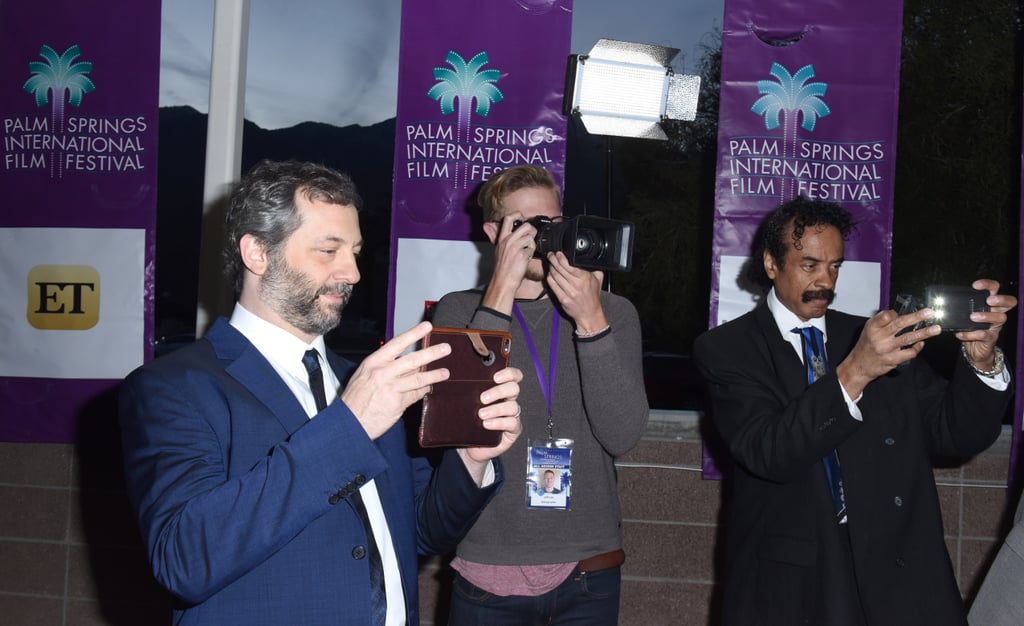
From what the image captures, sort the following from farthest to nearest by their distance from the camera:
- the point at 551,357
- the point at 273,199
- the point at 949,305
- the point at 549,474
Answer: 1. the point at 551,357
2. the point at 549,474
3. the point at 949,305
4. the point at 273,199

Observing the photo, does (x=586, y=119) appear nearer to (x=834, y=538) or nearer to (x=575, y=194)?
(x=834, y=538)

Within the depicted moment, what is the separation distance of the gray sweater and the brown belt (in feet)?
0.05

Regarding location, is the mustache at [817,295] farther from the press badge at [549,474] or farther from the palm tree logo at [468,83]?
the palm tree logo at [468,83]

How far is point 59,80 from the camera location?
331 cm

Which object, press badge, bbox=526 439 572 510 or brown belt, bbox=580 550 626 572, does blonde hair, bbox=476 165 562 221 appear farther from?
brown belt, bbox=580 550 626 572

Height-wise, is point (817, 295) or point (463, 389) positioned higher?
point (817, 295)

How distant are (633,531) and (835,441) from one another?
1.60 m

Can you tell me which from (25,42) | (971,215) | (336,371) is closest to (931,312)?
(336,371)

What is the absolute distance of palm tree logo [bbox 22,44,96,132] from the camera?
130 inches

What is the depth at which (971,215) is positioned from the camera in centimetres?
1009

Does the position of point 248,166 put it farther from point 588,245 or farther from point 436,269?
point 588,245

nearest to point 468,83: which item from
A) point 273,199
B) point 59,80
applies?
point 59,80

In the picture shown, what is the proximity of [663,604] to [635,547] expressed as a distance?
0.86ft

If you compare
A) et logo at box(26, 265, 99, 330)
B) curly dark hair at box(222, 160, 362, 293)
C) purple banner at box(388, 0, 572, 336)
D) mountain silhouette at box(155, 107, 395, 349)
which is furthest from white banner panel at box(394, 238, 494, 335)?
mountain silhouette at box(155, 107, 395, 349)
